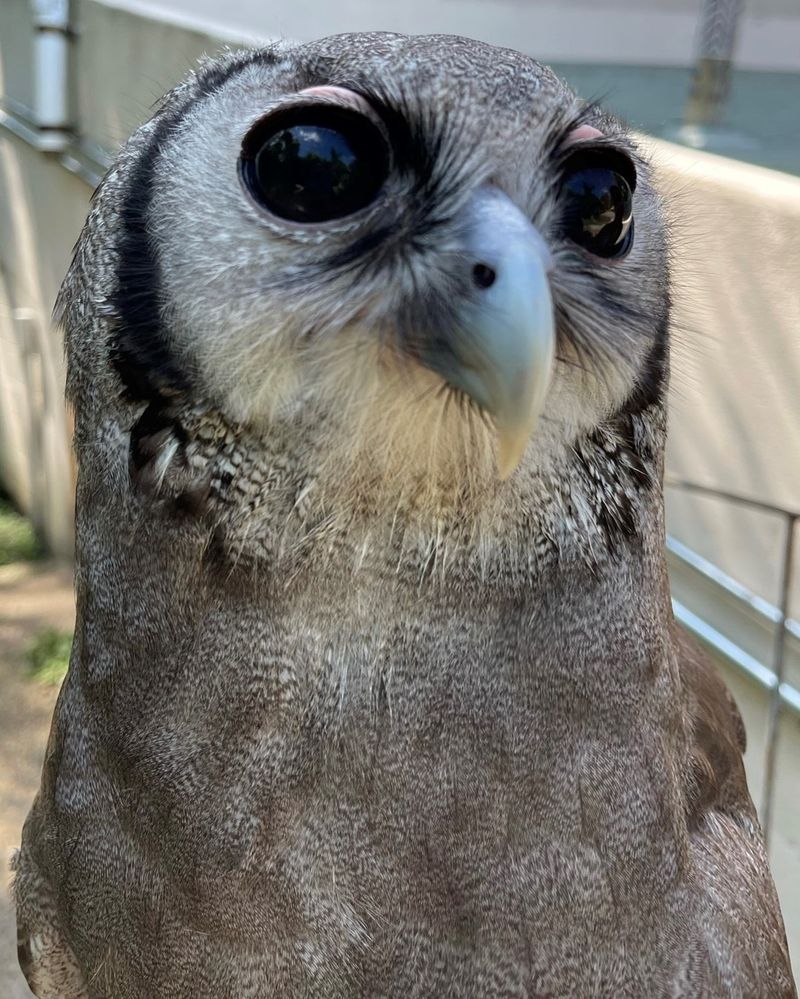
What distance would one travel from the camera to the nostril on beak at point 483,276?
93 centimetres

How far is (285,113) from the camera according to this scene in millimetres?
992

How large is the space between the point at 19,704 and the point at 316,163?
4.44 metres

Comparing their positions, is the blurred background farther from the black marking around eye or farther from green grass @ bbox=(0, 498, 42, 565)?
the black marking around eye

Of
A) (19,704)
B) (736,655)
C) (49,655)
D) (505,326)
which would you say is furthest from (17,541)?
(505,326)

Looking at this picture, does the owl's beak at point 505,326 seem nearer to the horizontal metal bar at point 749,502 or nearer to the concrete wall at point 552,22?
the horizontal metal bar at point 749,502

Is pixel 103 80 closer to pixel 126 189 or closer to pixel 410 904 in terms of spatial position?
pixel 126 189

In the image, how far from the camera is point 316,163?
971mm

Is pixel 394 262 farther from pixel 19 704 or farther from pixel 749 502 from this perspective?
pixel 19 704

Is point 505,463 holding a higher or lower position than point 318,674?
higher

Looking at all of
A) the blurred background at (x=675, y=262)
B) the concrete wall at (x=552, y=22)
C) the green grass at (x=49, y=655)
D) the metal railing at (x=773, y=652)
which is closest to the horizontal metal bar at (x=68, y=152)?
the blurred background at (x=675, y=262)

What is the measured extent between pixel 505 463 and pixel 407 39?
0.47 metres

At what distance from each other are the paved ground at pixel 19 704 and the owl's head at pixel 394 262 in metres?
3.18

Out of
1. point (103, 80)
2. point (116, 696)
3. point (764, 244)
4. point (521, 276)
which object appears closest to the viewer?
point (521, 276)

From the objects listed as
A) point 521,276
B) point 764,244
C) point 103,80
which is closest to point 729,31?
point 764,244
